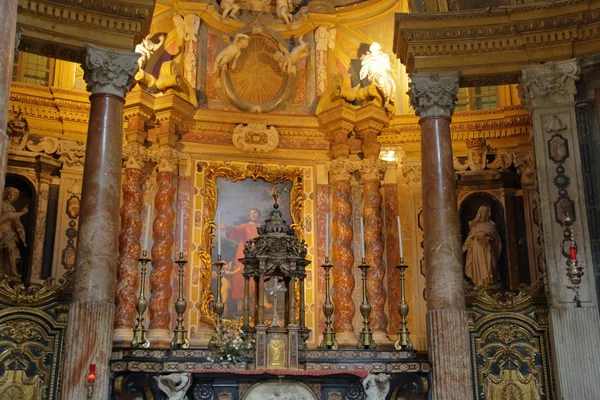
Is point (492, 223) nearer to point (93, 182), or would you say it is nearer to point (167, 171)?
point (167, 171)

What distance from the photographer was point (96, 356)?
11055 mm

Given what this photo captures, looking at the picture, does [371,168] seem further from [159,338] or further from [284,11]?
[159,338]

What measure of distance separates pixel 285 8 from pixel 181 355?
940 cm

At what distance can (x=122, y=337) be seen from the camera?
14320 mm

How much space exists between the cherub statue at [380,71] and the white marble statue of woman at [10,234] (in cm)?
793

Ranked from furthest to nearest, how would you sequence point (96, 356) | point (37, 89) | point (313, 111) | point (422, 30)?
1. point (313, 111)
2. point (37, 89)
3. point (422, 30)
4. point (96, 356)

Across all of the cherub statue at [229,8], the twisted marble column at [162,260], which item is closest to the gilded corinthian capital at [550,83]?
the cherub statue at [229,8]

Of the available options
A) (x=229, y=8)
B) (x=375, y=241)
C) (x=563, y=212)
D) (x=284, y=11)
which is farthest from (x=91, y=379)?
(x=284, y=11)

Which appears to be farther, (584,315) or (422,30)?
(422,30)

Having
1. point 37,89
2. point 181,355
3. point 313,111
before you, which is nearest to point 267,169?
point 313,111

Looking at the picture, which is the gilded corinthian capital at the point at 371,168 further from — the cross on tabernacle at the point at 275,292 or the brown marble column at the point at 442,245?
the cross on tabernacle at the point at 275,292

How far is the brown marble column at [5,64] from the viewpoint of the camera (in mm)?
5711

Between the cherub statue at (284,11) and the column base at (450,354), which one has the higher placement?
the cherub statue at (284,11)

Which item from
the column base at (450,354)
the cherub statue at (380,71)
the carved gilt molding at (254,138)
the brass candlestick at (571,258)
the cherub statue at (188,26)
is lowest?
the column base at (450,354)
